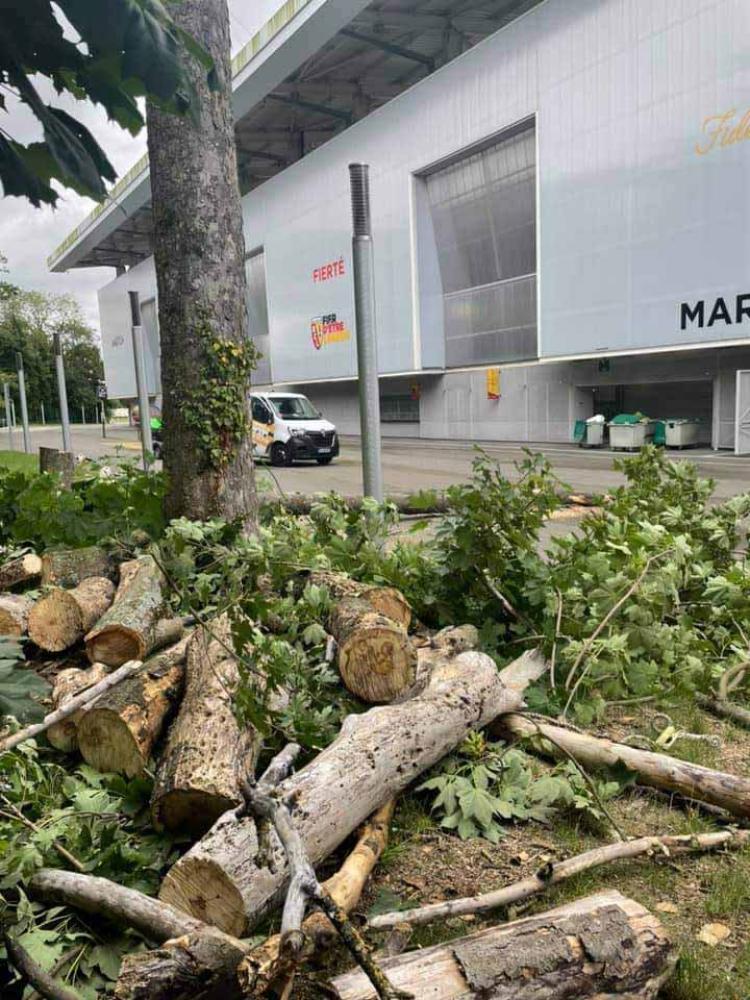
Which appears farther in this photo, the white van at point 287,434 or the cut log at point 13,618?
the white van at point 287,434

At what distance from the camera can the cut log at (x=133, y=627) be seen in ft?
13.5

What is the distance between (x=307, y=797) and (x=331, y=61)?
37.1 meters

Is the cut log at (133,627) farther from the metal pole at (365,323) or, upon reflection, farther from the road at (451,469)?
the road at (451,469)

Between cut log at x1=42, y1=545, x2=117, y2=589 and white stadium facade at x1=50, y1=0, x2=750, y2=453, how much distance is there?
11.6 meters

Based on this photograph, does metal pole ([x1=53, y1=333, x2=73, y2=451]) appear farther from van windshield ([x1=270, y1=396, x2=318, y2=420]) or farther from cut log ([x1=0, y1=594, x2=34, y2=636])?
cut log ([x1=0, y1=594, x2=34, y2=636])

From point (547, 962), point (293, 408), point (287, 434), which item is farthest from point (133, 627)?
point (293, 408)

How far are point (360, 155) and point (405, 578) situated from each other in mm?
31280

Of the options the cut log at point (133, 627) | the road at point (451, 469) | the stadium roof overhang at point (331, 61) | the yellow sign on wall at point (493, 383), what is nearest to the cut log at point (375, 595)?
the cut log at point (133, 627)

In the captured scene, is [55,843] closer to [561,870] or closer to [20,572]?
[561,870]

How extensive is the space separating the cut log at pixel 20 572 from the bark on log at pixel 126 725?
2.59m

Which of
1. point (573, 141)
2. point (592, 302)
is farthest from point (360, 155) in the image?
point (592, 302)

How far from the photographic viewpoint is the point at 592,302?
75.0ft

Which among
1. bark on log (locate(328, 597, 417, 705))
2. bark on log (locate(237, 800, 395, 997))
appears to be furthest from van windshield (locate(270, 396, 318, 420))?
bark on log (locate(237, 800, 395, 997))

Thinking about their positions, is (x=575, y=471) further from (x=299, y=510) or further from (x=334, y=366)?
(x=334, y=366)
